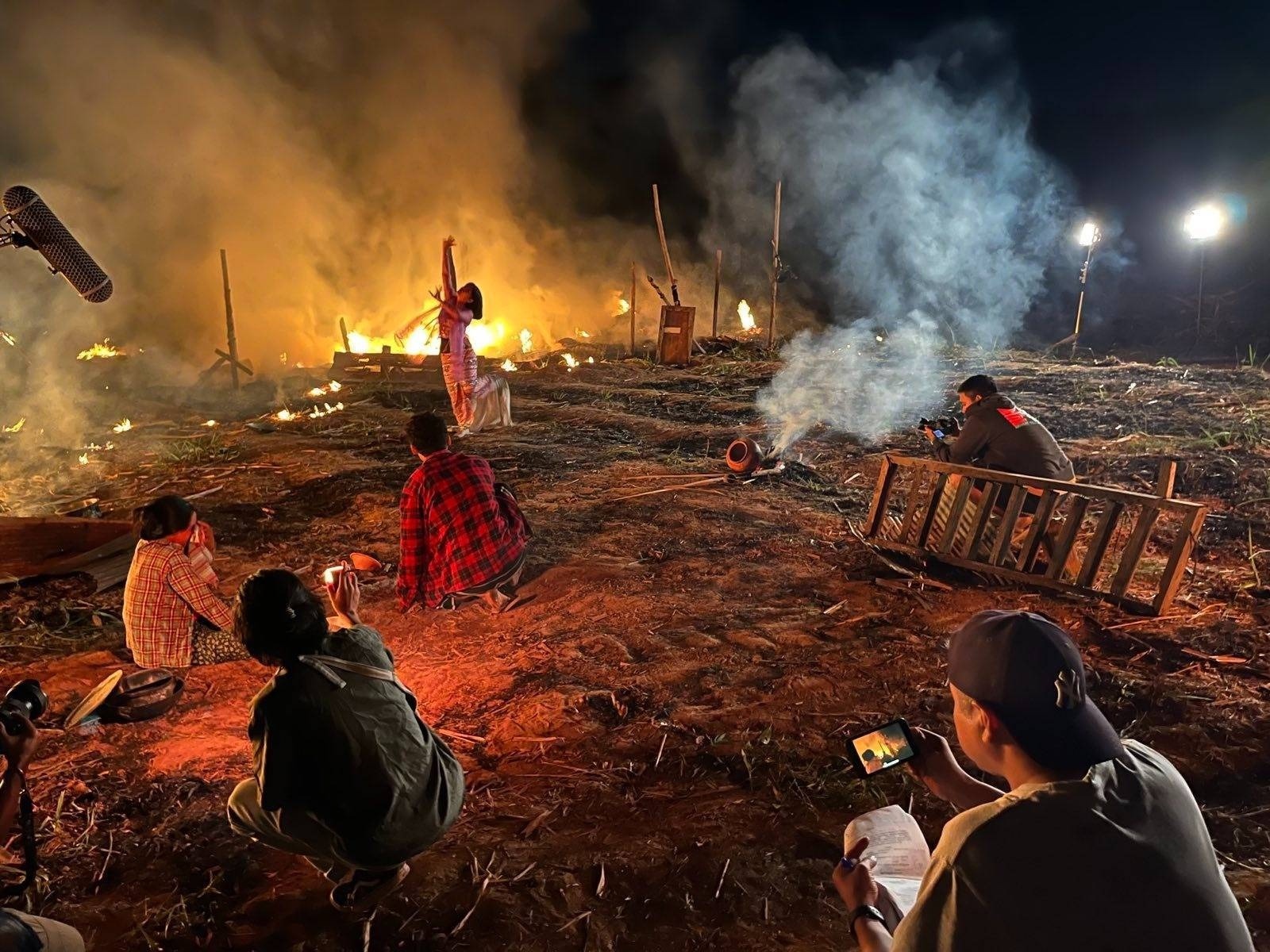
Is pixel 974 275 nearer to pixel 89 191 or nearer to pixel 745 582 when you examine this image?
pixel 745 582

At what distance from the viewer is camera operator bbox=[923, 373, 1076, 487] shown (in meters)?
5.99

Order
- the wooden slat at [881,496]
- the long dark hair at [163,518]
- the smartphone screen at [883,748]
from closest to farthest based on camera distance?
the smartphone screen at [883,748], the long dark hair at [163,518], the wooden slat at [881,496]

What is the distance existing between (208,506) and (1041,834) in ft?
28.6

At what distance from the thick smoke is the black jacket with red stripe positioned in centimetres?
1770

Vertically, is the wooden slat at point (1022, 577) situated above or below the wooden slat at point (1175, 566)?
below

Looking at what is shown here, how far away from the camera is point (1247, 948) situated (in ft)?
4.67

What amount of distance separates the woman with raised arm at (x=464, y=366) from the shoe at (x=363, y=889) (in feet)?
24.8

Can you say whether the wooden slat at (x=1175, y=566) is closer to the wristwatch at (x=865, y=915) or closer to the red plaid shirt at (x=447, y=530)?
the wristwatch at (x=865, y=915)

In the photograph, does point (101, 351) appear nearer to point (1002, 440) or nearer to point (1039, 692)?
point (1002, 440)

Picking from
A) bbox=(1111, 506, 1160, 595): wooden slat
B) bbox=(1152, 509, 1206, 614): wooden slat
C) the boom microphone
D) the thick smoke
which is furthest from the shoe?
the thick smoke

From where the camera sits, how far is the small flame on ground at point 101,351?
17344 mm

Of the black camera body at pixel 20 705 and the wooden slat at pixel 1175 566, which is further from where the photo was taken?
the wooden slat at pixel 1175 566

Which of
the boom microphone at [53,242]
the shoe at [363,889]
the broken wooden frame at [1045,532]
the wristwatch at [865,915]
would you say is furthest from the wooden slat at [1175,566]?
the boom microphone at [53,242]

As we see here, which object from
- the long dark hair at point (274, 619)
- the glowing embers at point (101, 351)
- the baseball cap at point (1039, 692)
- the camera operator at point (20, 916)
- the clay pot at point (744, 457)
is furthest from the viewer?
the glowing embers at point (101, 351)
